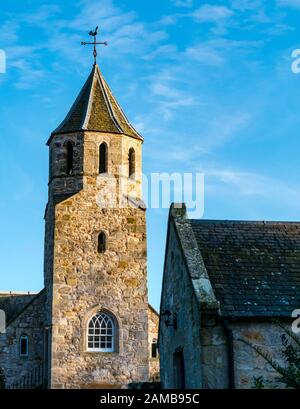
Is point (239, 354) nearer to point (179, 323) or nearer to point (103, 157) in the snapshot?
point (179, 323)

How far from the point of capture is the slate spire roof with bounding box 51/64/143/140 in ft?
111

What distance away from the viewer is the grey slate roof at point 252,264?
16.0m

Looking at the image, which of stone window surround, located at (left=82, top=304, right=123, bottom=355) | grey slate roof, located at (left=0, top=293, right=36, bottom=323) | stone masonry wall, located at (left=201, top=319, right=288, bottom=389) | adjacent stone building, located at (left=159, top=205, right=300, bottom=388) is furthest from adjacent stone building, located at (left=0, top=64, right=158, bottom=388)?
stone masonry wall, located at (left=201, top=319, right=288, bottom=389)

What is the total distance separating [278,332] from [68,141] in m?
20.0

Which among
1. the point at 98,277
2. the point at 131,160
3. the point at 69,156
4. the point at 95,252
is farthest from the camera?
the point at 131,160

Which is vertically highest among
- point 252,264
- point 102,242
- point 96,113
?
point 96,113

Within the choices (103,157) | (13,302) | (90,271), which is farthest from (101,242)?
(13,302)

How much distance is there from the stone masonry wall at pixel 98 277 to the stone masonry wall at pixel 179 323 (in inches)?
403

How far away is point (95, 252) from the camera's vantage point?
32.2 metres

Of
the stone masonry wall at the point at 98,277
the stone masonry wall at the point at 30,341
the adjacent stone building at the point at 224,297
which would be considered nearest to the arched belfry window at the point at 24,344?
the stone masonry wall at the point at 30,341

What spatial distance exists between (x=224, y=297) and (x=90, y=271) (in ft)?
53.5

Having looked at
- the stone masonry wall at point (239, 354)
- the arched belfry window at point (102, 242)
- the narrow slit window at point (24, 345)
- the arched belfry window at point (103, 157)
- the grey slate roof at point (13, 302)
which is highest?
the arched belfry window at point (103, 157)

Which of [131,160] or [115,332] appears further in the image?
[131,160]

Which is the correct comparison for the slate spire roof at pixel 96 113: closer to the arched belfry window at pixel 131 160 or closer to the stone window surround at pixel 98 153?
the stone window surround at pixel 98 153
